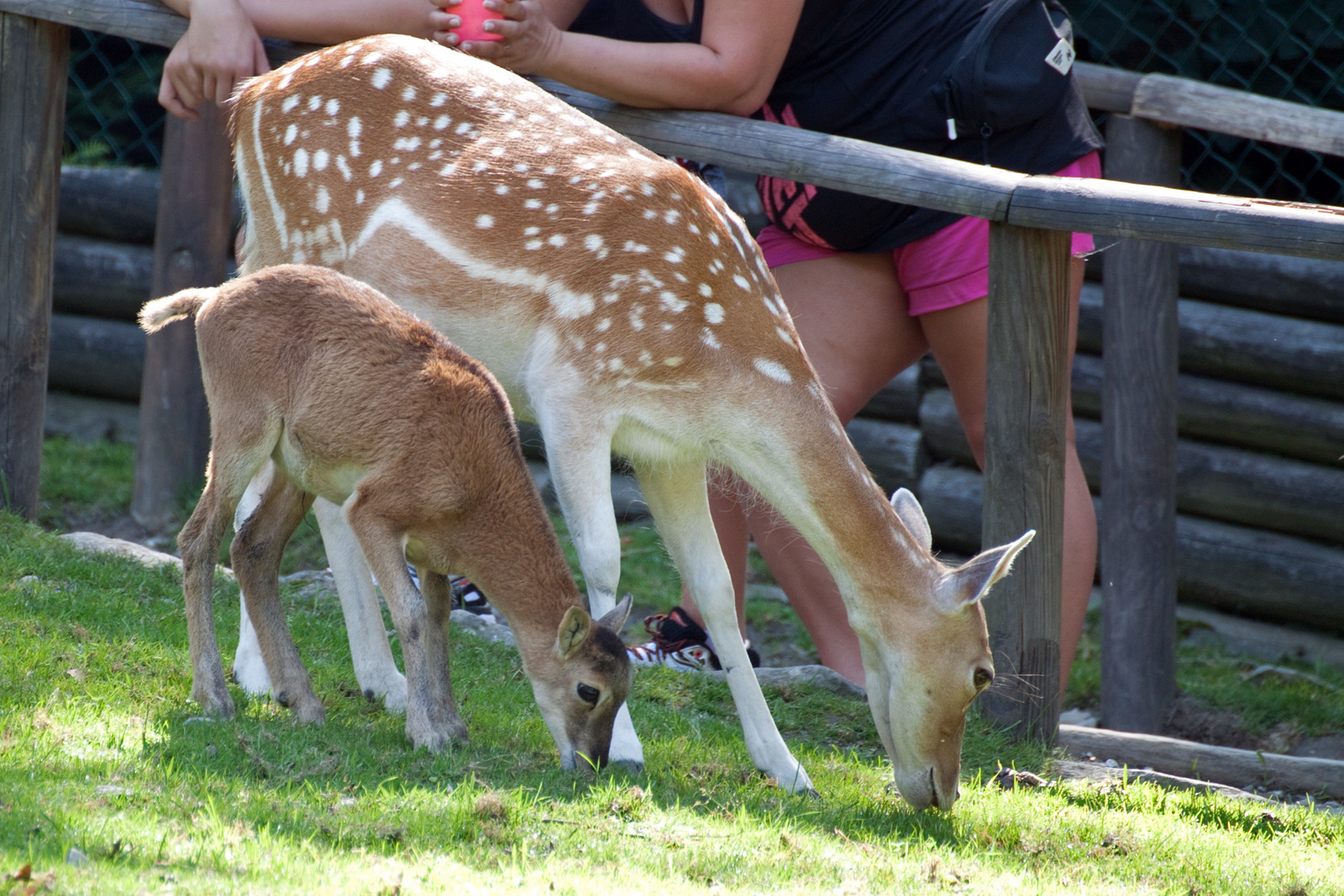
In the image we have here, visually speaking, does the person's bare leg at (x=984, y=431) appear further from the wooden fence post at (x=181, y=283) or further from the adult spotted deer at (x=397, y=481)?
the wooden fence post at (x=181, y=283)

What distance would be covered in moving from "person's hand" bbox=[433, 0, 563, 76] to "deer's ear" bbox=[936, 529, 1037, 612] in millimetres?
2327

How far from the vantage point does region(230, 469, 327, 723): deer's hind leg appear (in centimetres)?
432

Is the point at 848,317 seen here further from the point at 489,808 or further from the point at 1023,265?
the point at 489,808

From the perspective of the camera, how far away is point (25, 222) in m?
6.31

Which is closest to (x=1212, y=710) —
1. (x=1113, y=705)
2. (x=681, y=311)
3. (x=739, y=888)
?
(x=1113, y=705)

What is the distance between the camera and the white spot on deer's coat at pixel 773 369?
447 cm

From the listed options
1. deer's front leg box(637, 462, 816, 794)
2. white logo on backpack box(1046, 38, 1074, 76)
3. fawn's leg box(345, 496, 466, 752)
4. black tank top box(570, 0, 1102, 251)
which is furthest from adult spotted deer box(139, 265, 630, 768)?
white logo on backpack box(1046, 38, 1074, 76)

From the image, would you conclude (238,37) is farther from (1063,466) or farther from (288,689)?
(1063,466)

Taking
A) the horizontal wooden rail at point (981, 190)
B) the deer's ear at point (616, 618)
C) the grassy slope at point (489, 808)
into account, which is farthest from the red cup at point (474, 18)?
the grassy slope at point (489, 808)

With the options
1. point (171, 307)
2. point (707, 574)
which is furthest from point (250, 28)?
point (707, 574)

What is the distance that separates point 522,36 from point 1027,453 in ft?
7.56

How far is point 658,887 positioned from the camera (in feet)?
10.4

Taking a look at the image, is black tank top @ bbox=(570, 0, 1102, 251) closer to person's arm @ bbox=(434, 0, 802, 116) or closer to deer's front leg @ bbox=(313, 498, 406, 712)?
person's arm @ bbox=(434, 0, 802, 116)

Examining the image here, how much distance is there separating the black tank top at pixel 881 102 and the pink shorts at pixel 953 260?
48mm
